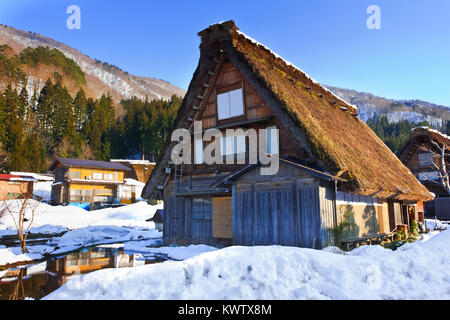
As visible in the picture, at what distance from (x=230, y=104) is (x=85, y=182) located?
3058cm

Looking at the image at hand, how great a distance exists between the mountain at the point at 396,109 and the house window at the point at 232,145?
9633 centimetres

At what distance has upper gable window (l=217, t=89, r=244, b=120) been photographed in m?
12.2

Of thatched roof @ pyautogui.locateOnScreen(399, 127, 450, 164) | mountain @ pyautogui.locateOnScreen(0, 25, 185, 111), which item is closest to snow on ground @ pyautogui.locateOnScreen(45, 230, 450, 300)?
thatched roof @ pyautogui.locateOnScreen(399, 127, 450, 164)

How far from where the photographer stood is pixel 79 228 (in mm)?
20656

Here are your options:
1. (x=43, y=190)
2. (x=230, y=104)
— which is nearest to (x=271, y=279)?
(x=230, y=104)

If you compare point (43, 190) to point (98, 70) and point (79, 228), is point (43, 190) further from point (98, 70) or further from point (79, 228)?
point (98, 70)

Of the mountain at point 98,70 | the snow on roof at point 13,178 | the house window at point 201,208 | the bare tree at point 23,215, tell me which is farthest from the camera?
the mountain at point 98,70

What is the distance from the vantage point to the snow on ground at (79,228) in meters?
13.1

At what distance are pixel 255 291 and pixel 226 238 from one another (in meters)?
7.41

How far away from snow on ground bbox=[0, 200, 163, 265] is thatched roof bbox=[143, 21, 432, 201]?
507 centimetres

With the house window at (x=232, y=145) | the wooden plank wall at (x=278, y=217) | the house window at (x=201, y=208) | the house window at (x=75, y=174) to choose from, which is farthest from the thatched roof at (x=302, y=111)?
the house window at (x=75, y=174)

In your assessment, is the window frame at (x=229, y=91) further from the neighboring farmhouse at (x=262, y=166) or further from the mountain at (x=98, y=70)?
the mountain at (x=98, y=70)

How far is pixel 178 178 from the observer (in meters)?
13.8
